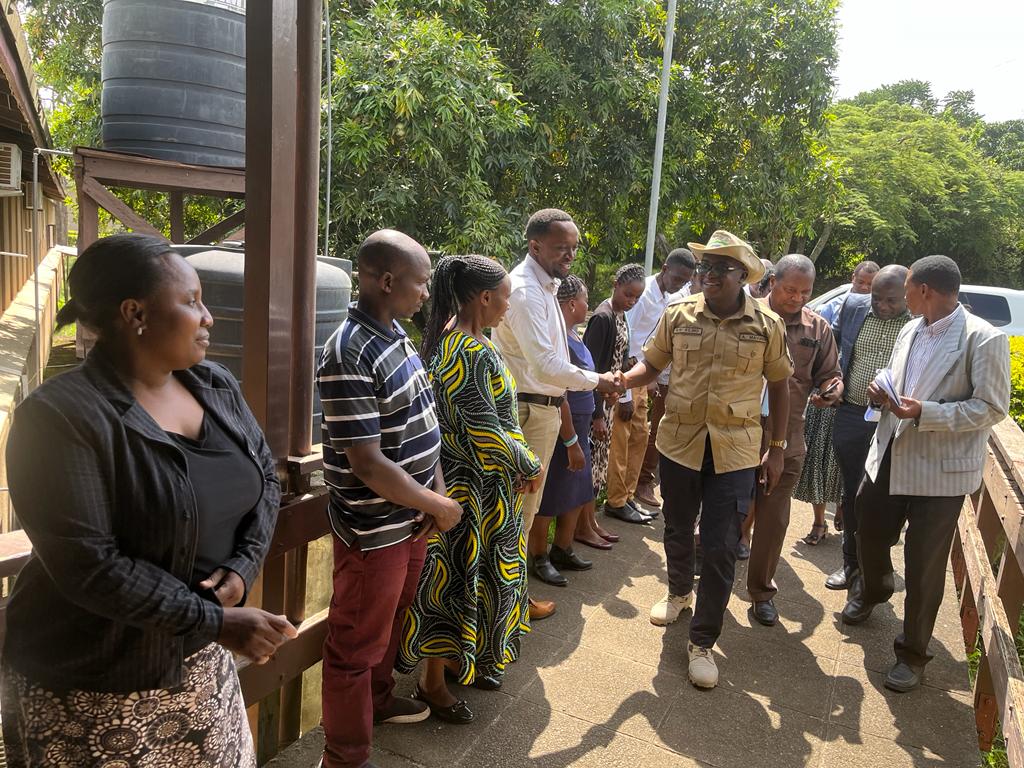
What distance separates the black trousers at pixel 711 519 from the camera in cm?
355

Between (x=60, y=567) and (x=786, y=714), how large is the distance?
2993mm

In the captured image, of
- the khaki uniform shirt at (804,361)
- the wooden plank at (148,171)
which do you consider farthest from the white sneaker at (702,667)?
the wooden plank at (148,171)

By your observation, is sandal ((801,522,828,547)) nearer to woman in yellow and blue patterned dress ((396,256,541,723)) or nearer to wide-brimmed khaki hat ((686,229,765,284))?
wide-brimmed khaki hat ((686,229,765,284))

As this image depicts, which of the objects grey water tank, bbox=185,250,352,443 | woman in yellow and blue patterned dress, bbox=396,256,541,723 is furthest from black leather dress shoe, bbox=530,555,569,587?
grey water tank, bbox=185,250,352,443

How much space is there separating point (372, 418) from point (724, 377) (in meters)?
1.85

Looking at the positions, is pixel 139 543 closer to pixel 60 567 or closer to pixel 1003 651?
pixel 60 567

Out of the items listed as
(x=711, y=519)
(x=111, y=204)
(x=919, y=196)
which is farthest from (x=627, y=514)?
(x=919, y=196)

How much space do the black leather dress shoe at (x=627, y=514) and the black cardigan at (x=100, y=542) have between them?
14.2 ft

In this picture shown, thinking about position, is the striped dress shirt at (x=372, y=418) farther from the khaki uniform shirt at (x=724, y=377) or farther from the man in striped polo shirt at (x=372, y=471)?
the khaki uniform shirt at (x=724, y=377)

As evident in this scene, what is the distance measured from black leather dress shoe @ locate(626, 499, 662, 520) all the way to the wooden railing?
1954 millimetres

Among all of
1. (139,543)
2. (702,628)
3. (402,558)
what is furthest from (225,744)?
(702,628)

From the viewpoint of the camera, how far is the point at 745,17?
13.3m

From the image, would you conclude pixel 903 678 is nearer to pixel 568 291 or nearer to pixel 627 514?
pixel 627 514

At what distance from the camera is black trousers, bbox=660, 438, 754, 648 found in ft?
11.6
